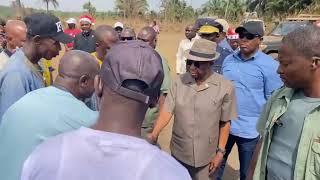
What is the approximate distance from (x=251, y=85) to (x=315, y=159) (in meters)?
1.68

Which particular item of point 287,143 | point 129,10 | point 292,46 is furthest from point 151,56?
point 129,10

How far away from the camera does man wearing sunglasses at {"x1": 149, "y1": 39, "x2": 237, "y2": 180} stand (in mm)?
3244

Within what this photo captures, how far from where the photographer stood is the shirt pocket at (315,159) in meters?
2.16

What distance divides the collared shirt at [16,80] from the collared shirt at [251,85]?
1.87 metres

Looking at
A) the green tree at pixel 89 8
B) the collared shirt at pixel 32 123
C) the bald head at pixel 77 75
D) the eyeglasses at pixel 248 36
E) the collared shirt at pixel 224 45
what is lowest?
the green tree at pixel 89 8

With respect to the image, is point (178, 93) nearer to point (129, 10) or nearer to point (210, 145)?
point (210, 145)

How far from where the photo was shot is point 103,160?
48.1 inches

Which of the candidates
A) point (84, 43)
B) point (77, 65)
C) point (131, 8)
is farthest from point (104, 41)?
point (131, 8)

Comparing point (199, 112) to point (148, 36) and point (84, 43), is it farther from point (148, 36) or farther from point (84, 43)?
point (84, 43)

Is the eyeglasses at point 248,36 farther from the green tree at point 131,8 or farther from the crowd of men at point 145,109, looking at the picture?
the green tree at point 131,8

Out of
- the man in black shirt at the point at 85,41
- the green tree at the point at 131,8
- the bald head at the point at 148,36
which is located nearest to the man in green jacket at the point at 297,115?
the bald head at the point at 148,36

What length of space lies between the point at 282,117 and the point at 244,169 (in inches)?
72.0

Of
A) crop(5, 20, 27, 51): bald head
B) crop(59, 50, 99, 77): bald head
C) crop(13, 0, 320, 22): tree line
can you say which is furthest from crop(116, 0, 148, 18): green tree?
crop(59, 50, 99, 77): bald head

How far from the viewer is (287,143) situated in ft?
7.70
